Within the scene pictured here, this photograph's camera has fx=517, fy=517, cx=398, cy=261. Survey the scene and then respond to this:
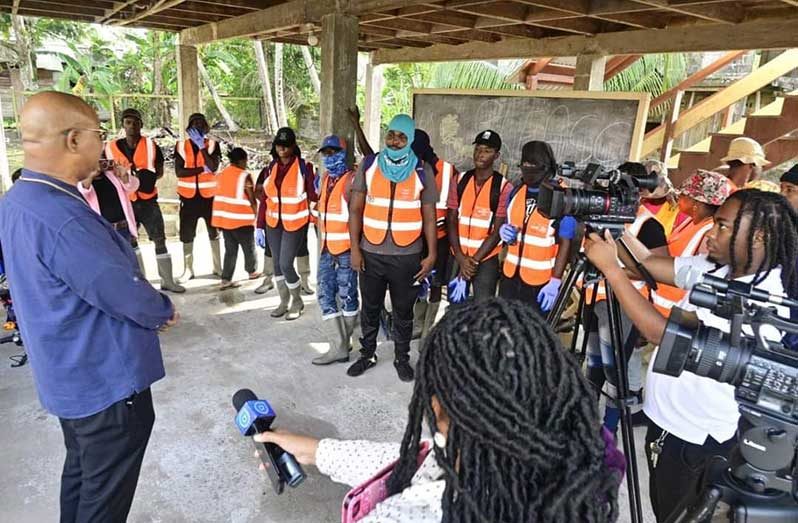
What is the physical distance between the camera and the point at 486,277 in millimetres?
3604

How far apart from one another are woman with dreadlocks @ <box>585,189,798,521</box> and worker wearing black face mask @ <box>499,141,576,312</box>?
1.32 metres

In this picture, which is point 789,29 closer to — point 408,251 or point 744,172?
point 744,172

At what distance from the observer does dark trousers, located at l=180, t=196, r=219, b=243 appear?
16.7ft

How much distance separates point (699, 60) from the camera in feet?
37.6

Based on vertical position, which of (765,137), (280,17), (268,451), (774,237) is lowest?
(268,451)

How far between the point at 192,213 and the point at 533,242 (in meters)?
3.51

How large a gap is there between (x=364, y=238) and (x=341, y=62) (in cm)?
159

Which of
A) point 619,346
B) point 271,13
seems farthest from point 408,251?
point 271,13

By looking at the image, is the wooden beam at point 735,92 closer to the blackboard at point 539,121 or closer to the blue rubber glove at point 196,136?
the blackboard at point 539,121

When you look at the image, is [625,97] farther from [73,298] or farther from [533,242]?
[73,298]

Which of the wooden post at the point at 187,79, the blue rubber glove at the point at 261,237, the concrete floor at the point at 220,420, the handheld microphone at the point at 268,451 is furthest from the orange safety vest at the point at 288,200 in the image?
the wooden post at the point at 187,79

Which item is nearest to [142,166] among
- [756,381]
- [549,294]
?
[549,294]

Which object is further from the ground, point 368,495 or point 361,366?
point 368,495

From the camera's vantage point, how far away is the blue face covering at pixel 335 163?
373cm
